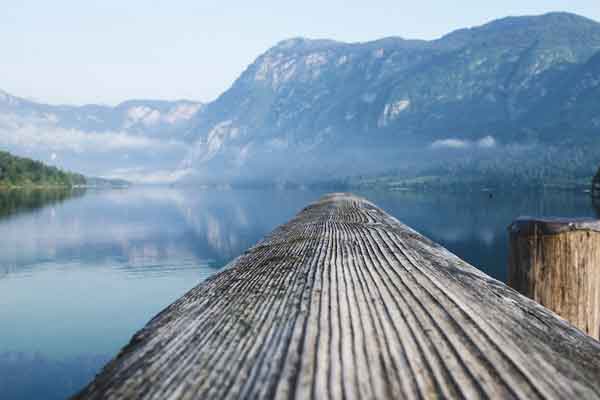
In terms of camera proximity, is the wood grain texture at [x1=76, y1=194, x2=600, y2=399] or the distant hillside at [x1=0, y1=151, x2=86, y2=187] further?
the distant hillside at [x1=0, y1=151, x2=86, y2=187]

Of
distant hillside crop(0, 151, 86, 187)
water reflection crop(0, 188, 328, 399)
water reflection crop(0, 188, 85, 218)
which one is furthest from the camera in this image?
distant hillside crop(0, 151, 86, 187)

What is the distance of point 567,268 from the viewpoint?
4168mm

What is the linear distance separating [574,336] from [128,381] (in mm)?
2175

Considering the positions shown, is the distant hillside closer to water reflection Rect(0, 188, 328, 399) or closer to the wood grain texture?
water reflection Rect(0, 188, 328, 399)

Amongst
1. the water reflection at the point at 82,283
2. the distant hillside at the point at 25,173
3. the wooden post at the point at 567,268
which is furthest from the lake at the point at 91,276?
the distant hillside at the point at 25,173

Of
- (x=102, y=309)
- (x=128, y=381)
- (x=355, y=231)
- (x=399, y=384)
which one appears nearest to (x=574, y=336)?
(x=399, y=384)

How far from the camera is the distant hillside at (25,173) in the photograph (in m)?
144

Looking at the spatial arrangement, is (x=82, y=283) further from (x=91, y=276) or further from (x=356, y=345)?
(x=356, y=345)

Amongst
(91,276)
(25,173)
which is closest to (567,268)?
(91,276)

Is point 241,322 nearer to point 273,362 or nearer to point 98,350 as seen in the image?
point 273,362

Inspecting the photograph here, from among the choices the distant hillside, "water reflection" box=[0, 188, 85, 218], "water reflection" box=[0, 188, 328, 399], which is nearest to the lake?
"water reflection" box=[0, 188, 328, 399]

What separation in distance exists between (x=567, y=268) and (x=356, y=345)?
280 cm

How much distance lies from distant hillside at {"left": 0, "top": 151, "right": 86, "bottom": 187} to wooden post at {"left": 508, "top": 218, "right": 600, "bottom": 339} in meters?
161

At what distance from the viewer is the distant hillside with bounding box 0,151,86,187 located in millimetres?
144375
